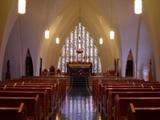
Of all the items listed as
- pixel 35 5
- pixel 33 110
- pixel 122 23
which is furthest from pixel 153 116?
pixel 122 23

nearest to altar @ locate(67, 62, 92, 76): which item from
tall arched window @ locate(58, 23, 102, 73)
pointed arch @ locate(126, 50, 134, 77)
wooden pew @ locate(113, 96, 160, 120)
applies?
pointed arch @ locate(126, 50, 134, 77)

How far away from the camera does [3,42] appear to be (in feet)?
43.4

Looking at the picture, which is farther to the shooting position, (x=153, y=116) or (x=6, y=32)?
(x=6, y=32)

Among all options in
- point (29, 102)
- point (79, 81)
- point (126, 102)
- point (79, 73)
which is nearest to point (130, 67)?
point (79, 73)

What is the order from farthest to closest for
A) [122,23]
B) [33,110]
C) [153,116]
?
[122,23] → [33,110] → [153,116]

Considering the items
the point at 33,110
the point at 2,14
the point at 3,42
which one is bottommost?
the point at 33,110

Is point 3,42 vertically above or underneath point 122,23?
underneath

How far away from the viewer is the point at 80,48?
34688 millimetres

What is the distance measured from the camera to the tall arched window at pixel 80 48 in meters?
34.6

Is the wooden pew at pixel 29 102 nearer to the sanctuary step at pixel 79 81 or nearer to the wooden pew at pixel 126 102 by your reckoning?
the wooden pew at pixel 126 102

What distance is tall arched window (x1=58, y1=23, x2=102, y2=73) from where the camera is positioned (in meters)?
34.6

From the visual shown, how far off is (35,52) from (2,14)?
8.82 meters

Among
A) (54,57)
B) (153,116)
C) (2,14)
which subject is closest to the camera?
(153,116)

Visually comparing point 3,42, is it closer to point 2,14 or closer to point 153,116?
point 2,14
